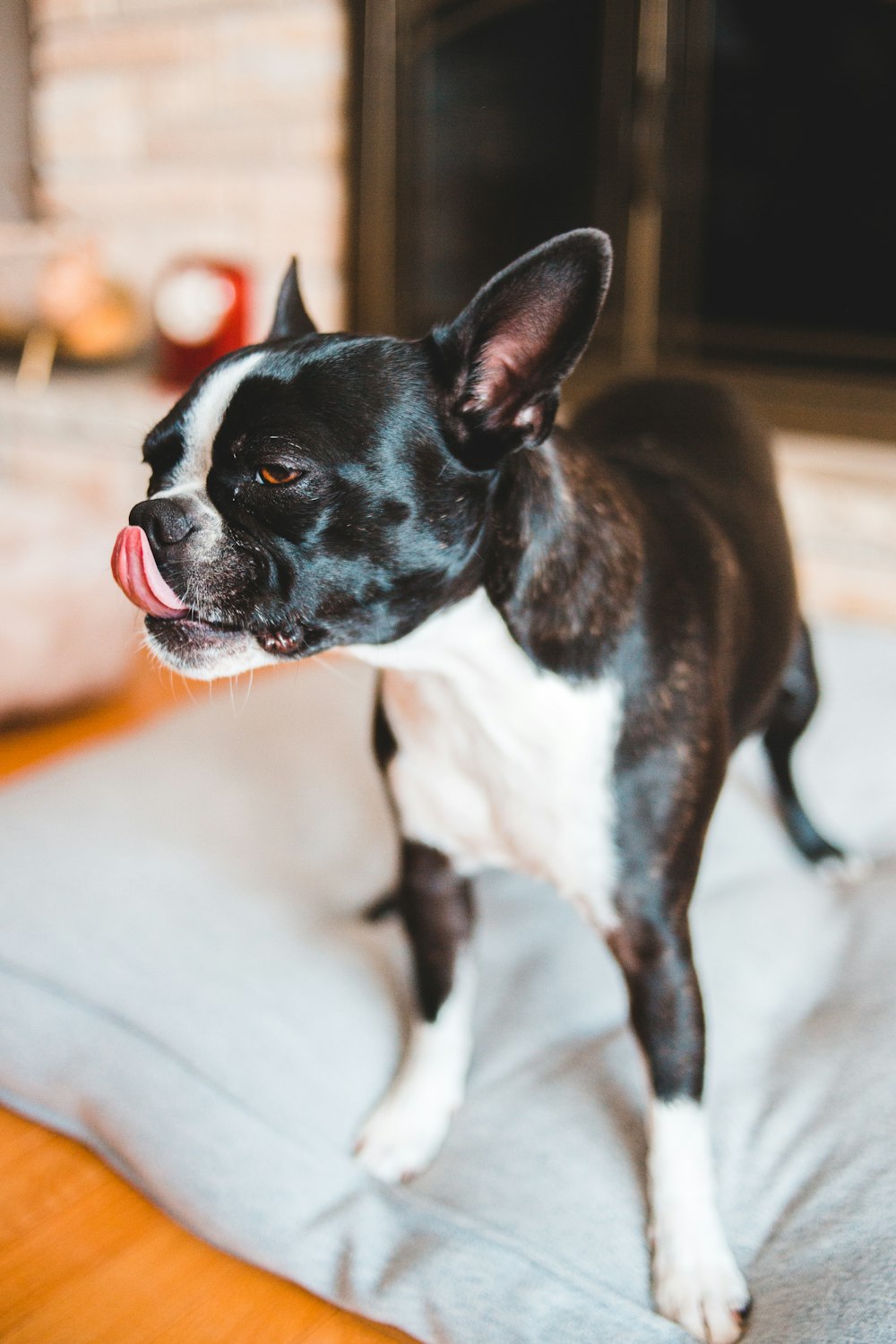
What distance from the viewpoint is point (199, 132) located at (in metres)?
3.54

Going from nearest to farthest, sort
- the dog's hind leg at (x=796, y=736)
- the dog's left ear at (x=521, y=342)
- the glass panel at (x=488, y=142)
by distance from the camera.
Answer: the dog's left ear at (x=521, y=342)
the dog's hind leg at (x=796, y=736)
the glass panel at (x=488, y=142)

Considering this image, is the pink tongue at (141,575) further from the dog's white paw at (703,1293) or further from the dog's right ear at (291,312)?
the dog's white paw at (703,1293)

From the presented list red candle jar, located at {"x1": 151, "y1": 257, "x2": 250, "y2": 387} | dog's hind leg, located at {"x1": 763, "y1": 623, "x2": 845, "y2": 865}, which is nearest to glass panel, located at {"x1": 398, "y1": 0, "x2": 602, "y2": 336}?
red candle jar, located at {"x1": 151, "y1": 257, "x2": 250, "y2": 387}

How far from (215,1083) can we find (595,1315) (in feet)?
1.39

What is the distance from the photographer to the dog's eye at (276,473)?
2.93 feet

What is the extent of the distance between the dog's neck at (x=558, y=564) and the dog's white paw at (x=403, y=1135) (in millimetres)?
477

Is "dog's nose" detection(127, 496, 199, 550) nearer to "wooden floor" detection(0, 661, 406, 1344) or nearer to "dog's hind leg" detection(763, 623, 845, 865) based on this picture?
"wooden floor" detection(0, 661, 406, 1344)

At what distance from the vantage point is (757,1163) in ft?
3.70

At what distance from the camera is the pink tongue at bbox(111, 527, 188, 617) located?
0.93m

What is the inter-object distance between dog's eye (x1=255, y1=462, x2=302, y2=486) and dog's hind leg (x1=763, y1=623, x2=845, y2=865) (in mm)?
895

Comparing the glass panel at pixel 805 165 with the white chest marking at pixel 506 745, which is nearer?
the white chest marking at pixel 506 745

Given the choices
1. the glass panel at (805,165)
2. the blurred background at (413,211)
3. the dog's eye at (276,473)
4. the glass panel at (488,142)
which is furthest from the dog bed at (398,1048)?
the glass panel at (488,142)

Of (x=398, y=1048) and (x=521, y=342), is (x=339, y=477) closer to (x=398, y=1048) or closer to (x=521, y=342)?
(x=521, y=342)

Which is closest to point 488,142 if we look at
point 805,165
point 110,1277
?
point 805,165
